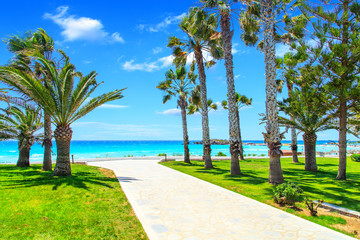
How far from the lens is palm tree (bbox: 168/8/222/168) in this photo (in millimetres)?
15366

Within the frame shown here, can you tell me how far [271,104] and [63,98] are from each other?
11089mm

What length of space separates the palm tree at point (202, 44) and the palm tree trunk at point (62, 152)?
10.1 metres

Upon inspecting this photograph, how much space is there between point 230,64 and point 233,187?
8053 mm

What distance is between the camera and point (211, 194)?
8953mm

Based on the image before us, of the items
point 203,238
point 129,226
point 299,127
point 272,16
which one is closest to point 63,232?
point 129,226

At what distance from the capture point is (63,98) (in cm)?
1228

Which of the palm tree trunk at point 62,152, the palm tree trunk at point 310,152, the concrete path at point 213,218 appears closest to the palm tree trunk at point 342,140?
the palm tree trunk at point 310,152

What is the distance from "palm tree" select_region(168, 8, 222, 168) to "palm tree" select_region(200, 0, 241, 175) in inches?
31.4

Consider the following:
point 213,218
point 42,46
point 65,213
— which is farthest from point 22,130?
point 213,218

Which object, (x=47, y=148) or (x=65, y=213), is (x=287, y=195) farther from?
(x=47, y=148)

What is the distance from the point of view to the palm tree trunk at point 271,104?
1082 cm

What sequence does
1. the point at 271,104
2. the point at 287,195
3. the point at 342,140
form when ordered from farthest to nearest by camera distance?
the point at 342,140, the point at 271,104, the point at 287,195

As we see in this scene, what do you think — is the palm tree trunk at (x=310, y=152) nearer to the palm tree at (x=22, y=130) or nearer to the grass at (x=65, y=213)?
the grass at (x=65, y=213)

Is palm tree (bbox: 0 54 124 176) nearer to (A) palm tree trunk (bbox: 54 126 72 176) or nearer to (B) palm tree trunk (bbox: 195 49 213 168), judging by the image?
(A) palm tree trunk (bbox: 54 126 72 176)
